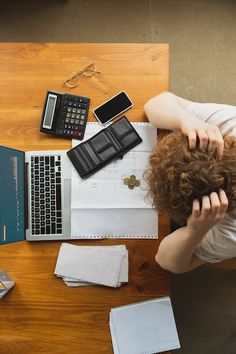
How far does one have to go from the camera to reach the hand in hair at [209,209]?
2.61 ft

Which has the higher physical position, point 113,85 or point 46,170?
point 113,85

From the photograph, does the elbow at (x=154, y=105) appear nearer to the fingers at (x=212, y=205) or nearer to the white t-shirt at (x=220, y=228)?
the white t-shirt at (x=220, y=228)

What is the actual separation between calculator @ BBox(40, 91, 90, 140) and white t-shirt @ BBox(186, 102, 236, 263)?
0.32 meters

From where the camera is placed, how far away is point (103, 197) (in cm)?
107

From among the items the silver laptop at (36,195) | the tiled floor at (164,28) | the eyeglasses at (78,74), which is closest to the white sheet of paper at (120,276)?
the silver laptop at (36,195)

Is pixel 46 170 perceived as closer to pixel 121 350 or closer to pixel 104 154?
pixel 104 154

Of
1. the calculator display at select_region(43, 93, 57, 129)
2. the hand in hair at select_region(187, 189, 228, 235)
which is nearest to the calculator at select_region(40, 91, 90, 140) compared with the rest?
the calculator display at select_region(43, 93, 57, 129)

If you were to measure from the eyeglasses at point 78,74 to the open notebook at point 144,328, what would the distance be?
651mm

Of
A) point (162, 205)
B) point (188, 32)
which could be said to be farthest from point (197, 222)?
point (188, 32)

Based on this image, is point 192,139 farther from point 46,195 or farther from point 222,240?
point 46,195

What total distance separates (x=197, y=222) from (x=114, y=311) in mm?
365

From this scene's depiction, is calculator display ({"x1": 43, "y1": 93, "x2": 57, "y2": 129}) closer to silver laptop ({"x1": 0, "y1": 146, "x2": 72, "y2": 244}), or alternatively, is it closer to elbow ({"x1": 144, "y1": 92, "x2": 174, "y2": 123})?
silver laptop ({"x1": 0, "y1": 146, "x2": 72, "y2": 244})

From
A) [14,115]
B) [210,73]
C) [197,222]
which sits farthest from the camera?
[210,73]

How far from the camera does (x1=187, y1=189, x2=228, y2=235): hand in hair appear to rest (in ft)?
2.61
